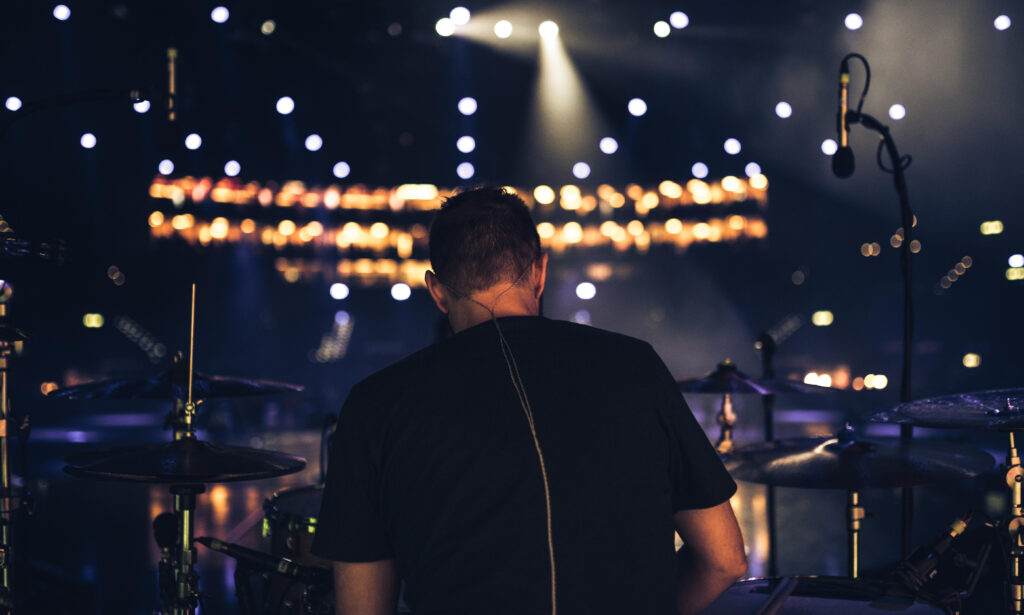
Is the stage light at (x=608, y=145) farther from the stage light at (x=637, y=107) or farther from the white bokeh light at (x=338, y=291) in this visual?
the white bokeh light at (x=338, y=291)

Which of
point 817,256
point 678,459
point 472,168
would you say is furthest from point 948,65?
point 678,459

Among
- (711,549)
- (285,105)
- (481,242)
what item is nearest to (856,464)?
(711,549)

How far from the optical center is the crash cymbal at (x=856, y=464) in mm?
2111

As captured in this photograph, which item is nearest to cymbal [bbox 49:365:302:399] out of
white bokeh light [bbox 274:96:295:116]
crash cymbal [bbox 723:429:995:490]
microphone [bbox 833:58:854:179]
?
crash cymbal [bbox 723:429:995:490]

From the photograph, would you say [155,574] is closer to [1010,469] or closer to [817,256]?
[1010,469]

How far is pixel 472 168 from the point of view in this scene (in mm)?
12836

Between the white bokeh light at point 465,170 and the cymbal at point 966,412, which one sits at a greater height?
the white bokeh light at point 465,170

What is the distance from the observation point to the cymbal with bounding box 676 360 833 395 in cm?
327

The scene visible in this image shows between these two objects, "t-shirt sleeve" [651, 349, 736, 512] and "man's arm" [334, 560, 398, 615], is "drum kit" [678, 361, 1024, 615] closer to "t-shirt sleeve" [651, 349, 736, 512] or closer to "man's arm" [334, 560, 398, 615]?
"t-shirt sleeve" [651, 349, 736, 512]

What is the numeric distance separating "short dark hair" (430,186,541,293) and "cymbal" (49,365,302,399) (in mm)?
1473

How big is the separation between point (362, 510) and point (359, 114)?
11601 millimetres

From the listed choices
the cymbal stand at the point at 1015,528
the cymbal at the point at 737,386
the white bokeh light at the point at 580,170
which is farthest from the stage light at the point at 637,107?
the cymbal stand at the point at 1015,528

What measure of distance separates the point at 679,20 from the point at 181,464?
9.57 metres

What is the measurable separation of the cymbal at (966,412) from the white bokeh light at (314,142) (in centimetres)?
1125
